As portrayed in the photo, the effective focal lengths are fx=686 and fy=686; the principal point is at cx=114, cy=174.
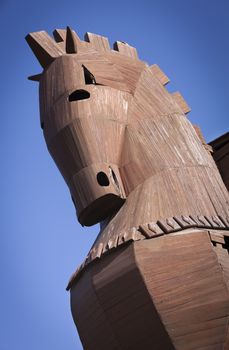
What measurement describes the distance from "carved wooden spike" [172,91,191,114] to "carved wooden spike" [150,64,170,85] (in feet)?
0.69

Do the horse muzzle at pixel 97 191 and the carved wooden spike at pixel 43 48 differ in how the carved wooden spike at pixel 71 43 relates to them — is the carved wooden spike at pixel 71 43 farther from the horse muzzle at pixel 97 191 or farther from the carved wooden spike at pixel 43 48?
the horse muzzle at pixel 97 191

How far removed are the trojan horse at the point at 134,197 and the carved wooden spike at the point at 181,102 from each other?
0.06 ft

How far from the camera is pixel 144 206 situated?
681 centimetres

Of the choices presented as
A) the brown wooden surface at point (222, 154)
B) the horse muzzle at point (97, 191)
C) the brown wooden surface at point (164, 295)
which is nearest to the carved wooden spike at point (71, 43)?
the horse muzzle at point (97, 191)

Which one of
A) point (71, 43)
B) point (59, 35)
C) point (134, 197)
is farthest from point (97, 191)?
point (59, 35)

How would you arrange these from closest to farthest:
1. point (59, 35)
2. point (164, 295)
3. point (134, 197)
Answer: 1. point (164, 295)
2. point (134, 197)
3. point (59, 35)

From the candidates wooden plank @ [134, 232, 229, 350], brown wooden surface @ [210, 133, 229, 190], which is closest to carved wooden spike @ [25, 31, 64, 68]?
brown wooden surface @ [210, 133, 229, 190]

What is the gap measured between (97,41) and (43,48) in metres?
0.78

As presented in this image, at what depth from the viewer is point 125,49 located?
28.7 feet

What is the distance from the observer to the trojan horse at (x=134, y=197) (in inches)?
242

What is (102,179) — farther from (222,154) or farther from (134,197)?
(222,154)

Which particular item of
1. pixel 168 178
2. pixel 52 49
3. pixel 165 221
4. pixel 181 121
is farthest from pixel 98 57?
pixel 165 221

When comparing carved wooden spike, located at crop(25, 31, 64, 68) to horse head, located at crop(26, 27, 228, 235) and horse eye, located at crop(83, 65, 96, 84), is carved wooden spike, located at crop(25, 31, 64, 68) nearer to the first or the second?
horse head, located at crop(26, 27, 228, 235)

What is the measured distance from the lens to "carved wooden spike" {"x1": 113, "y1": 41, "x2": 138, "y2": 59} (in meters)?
8.66
